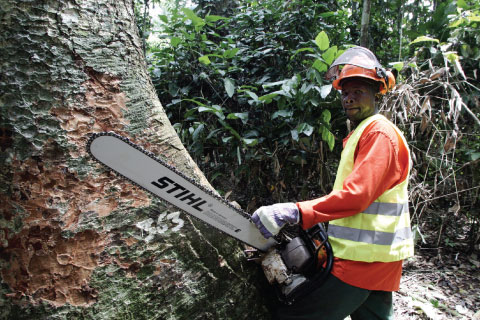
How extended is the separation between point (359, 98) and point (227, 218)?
2.85 ft

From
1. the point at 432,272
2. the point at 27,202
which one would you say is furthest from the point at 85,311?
the point at 432,272

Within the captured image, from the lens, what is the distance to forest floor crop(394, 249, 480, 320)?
7.76 feet

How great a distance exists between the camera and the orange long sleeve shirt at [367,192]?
1.23 m

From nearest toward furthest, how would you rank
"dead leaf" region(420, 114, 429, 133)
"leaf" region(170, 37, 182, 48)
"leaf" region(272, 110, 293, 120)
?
"leaf" region(272, 110, 293, 120) < "dead leaf" region(420, 114, 429, 133) < "leaf" region(170, 37, 182, 48)

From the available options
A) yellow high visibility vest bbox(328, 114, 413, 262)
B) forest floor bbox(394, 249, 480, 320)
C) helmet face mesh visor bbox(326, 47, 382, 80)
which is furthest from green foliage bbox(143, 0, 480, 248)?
yellow high visibility vest bbox(328, 114, 413, 262)

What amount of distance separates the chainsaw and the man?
9 centimetres

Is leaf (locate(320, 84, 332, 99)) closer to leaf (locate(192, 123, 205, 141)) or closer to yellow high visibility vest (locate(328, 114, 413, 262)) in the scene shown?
yellow high visibility vest (locate(328, 114, 413, 262))

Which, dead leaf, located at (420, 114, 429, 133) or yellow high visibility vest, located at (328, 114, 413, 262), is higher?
dead leaf, located at (420, 114, 429, 133)

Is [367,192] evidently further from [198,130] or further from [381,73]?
[198,130]

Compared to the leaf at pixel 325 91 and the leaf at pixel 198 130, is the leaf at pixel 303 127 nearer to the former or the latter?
the leaf at pixel 325 91

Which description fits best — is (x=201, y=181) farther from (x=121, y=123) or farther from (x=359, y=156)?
(x=359, y=156)

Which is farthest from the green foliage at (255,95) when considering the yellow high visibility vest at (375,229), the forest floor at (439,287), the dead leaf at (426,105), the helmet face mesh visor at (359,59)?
the forest floor at (439,287)

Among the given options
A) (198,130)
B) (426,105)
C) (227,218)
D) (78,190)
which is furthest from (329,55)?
(78,190)

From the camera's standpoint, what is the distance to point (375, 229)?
1.35 metres
